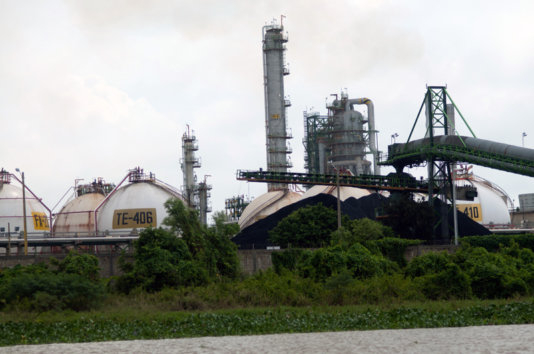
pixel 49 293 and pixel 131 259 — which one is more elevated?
pixel 131 259

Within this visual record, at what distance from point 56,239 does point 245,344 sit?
2392 inches

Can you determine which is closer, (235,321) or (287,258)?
(235,321)

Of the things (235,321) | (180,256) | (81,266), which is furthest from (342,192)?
(235,321)

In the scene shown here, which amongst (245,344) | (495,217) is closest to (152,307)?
(245,344)

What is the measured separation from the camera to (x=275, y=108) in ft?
307

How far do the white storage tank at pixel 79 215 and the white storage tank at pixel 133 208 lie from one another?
219cm

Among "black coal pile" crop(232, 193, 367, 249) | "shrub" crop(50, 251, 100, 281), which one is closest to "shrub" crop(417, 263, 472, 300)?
"shrub" crop(50, 251, 100, 281)

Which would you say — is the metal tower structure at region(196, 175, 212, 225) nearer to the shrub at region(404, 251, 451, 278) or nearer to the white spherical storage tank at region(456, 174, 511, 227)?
the white spherical storage tank at region(456, 174, 511, 227)

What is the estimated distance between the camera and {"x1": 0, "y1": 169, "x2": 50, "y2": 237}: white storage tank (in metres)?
81.8

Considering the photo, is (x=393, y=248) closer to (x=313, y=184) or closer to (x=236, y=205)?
(x=313, y=184)

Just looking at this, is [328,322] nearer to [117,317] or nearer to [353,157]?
[117,317]

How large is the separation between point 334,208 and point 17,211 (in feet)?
118

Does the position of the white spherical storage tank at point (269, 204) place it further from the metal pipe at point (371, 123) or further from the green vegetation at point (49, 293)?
the green vegetation at point (49, 293)

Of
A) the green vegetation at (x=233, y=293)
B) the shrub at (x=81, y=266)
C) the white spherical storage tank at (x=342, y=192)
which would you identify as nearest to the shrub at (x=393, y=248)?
the green vegetation at (x=233, y=293)
